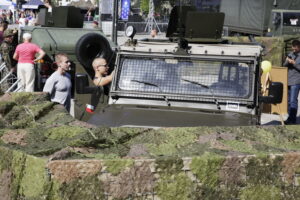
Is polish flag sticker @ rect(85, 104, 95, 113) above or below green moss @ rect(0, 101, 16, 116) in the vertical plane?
below

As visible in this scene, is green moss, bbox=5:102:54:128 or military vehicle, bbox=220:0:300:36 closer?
green moss, bbox=5:102:54:128

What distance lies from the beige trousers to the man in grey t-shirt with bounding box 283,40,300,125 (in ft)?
15.2

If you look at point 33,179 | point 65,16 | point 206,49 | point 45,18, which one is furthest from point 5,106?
point 45,18

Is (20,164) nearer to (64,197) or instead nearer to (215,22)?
(64,197)

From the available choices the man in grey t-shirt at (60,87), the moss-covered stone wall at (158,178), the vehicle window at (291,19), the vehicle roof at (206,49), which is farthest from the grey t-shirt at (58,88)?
the vehicle window at (291,19)

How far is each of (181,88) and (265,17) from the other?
1756 cm

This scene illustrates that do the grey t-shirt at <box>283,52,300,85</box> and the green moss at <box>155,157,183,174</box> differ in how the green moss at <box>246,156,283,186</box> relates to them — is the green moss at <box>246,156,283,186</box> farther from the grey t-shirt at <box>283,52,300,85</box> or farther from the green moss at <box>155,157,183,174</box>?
the grey t-shirt at <box>283,52,300,85</box>

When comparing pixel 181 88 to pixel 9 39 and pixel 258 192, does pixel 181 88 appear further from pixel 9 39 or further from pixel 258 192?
pixel 9 39

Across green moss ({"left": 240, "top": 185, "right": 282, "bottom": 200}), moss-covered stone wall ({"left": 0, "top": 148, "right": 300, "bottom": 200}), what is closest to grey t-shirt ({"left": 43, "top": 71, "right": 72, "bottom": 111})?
moss-covered stone wall ({"left": 0, "top": 148, "right": 300, "bottom": 200})

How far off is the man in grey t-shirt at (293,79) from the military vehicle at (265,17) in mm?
11858

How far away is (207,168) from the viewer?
2.88 m

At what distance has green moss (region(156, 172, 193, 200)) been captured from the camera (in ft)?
9.37

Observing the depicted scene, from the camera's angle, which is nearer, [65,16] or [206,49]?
[206,49]

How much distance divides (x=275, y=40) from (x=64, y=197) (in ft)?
42.7
